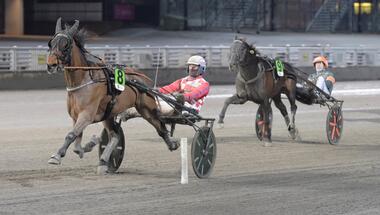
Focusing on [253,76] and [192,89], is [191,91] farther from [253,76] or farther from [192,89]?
[253,76]

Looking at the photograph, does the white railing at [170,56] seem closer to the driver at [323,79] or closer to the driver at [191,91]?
the driver at [323,79]

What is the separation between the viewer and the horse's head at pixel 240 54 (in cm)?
1424

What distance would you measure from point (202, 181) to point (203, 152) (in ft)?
1.37

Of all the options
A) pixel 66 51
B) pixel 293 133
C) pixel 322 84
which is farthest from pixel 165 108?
pixel 322 84

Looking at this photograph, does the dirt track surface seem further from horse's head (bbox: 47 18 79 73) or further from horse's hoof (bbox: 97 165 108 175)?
horse's head (bbox: 47 18 79 73)

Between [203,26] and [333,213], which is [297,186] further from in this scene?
[203,26]

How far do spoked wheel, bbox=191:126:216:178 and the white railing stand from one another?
1123 cm

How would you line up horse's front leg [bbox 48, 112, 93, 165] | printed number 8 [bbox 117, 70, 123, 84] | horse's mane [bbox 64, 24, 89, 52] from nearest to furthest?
1. horse's front leg [bbox 48, 112, 93, 165]
2. horse's mane [bbox 64, 24, 89, 52]
3. printed number 8 [bbox 117, 70, 123, 84]

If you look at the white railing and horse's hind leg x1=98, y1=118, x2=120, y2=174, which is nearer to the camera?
horse's hind leg x1=98, y1=118, x2=120, y2=174

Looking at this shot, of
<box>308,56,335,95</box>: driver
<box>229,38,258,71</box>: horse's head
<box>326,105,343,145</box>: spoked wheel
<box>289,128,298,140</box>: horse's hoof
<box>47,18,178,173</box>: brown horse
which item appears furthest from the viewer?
<box>308,56,335,95</box>: driver

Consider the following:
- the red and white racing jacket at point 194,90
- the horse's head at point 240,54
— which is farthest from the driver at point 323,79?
the red and white racing jacket at point 194,90

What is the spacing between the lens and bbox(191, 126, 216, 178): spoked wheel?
33.7ft

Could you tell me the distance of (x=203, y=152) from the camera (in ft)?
34.3

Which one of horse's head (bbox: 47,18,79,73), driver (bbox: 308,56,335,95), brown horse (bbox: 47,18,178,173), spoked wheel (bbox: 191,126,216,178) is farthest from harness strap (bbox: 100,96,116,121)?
driver (bbox: 308,56,335,95)
